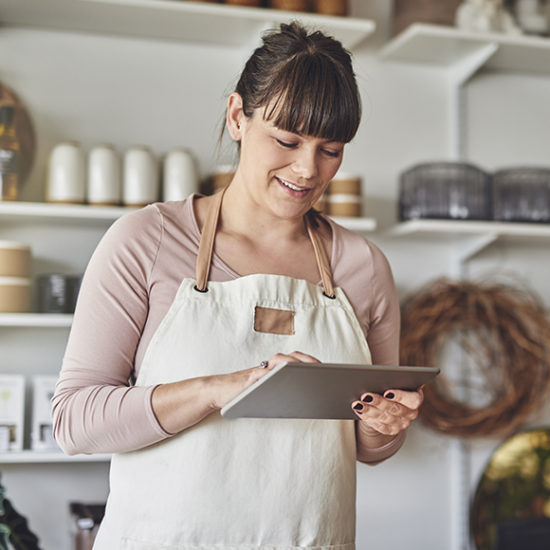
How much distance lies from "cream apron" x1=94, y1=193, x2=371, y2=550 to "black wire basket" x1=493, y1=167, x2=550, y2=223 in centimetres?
136

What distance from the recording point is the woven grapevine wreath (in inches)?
95.4

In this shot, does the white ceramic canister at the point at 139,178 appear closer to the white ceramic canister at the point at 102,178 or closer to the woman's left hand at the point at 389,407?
the white ceramic canister at the point at 102,178

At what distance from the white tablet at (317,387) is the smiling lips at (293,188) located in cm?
30

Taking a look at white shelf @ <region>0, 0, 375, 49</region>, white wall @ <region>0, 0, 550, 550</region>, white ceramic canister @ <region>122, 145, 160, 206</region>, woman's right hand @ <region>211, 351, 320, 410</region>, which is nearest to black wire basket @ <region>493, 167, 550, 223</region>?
white wall @ <region>0, 0, 550, 550</region>

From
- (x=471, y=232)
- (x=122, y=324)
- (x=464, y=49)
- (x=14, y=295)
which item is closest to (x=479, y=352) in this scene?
(x=471, y=232)

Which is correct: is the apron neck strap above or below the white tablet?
above

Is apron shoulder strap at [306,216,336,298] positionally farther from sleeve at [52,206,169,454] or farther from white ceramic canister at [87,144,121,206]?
white ceramic canister at [87,144,121,206]

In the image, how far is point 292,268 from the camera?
48.4 inches

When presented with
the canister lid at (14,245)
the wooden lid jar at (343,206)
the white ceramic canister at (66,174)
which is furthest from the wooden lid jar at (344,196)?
the canister lid at (14,245)

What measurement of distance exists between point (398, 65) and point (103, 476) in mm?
1511

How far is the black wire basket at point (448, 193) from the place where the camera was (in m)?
2.33

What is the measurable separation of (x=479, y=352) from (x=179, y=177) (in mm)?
1081

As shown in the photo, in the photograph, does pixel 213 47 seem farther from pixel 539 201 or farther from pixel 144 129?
pixel 539 201

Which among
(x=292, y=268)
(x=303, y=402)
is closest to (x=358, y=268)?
(x=292, y=268)
